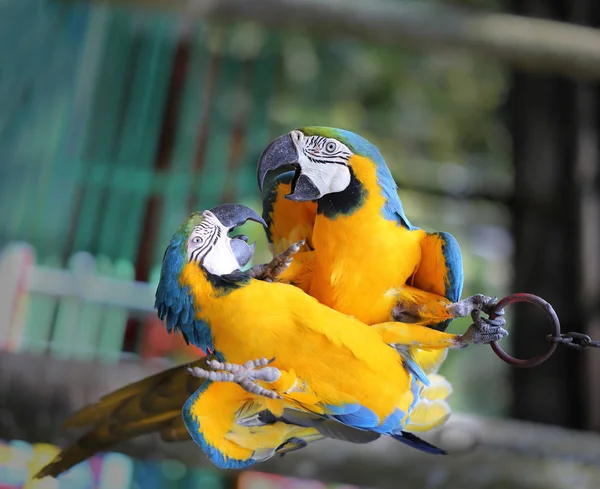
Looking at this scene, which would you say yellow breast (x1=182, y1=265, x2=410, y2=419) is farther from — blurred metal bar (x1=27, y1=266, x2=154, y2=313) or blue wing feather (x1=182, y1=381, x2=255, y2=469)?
blurred metal bar (x1=27, y1=266, x2=154, y2=313)

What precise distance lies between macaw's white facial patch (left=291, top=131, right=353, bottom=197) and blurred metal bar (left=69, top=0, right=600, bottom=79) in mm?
1198

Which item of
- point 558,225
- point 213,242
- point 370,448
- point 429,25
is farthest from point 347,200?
point 558,225

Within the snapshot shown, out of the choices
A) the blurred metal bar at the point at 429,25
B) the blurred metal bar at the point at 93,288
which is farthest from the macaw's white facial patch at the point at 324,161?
the blurred metal bar at the point at 93,288

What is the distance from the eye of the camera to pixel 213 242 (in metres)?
0.45

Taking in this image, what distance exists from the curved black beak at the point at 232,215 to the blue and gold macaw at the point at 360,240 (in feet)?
0.12

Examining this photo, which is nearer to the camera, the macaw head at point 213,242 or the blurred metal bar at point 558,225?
the macaw head at point 213,242

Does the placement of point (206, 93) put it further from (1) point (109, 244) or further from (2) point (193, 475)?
(2) point (193, 475)

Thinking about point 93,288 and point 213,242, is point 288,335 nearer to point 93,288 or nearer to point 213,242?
point 213,242

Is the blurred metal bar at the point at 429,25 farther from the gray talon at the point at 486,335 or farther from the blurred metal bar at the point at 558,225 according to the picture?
the gray talon at the point at 486,335

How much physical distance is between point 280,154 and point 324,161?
1.6 inches

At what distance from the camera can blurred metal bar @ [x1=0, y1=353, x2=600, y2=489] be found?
3.59 feet

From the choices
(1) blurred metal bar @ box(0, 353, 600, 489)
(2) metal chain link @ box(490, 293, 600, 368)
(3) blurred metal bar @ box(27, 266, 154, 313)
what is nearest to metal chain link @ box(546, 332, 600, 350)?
(2) metal chain link @ box(490, 293, 600, 368)

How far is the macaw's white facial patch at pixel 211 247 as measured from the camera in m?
0.45

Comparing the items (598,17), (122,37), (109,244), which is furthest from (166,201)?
(598,17)
